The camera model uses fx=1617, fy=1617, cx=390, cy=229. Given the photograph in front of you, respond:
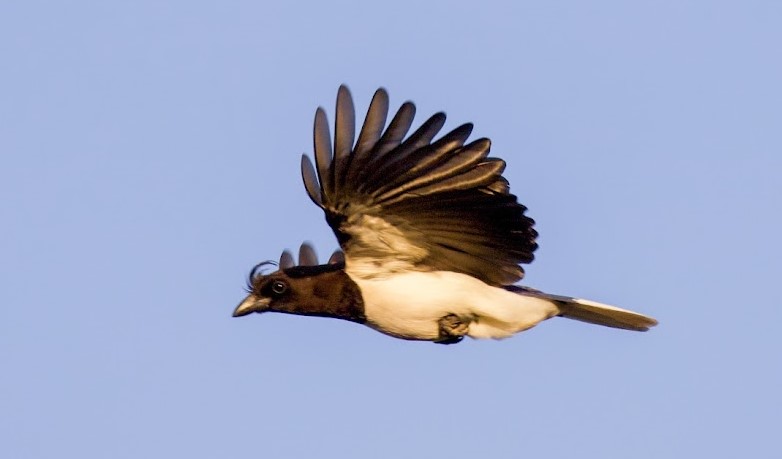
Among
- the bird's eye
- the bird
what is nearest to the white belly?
the bird

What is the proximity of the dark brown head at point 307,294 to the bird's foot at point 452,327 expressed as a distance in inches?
22.7

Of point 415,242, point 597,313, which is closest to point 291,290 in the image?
point 415,242

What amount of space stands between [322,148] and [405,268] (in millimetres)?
1145

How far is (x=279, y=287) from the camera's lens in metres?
11.8

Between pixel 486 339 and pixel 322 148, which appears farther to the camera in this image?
pixel 486 339

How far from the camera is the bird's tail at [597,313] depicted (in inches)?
468

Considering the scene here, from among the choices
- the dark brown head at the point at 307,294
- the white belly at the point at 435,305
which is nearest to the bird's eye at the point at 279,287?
the dark brown head at the point at 307,294

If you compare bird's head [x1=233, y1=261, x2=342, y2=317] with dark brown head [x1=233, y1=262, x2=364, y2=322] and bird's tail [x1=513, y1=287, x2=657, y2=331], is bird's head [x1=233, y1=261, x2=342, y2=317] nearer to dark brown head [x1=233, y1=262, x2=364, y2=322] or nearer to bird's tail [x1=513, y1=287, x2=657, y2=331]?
dark brown head [x1=233, y1=262, x2=364, y2=322]

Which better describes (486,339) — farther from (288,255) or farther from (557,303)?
(288,255)

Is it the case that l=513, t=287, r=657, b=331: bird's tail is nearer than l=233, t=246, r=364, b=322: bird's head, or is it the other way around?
l=233, t=246, r=364, b=322: bird's head

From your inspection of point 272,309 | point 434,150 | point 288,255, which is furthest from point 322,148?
point 288,255

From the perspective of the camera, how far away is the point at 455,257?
37.2ft

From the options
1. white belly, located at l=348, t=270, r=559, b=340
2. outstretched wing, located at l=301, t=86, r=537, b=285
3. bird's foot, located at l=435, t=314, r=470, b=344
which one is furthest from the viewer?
bird's foot, located at l=435, t=314, r=470, b=344

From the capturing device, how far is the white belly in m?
11.3
